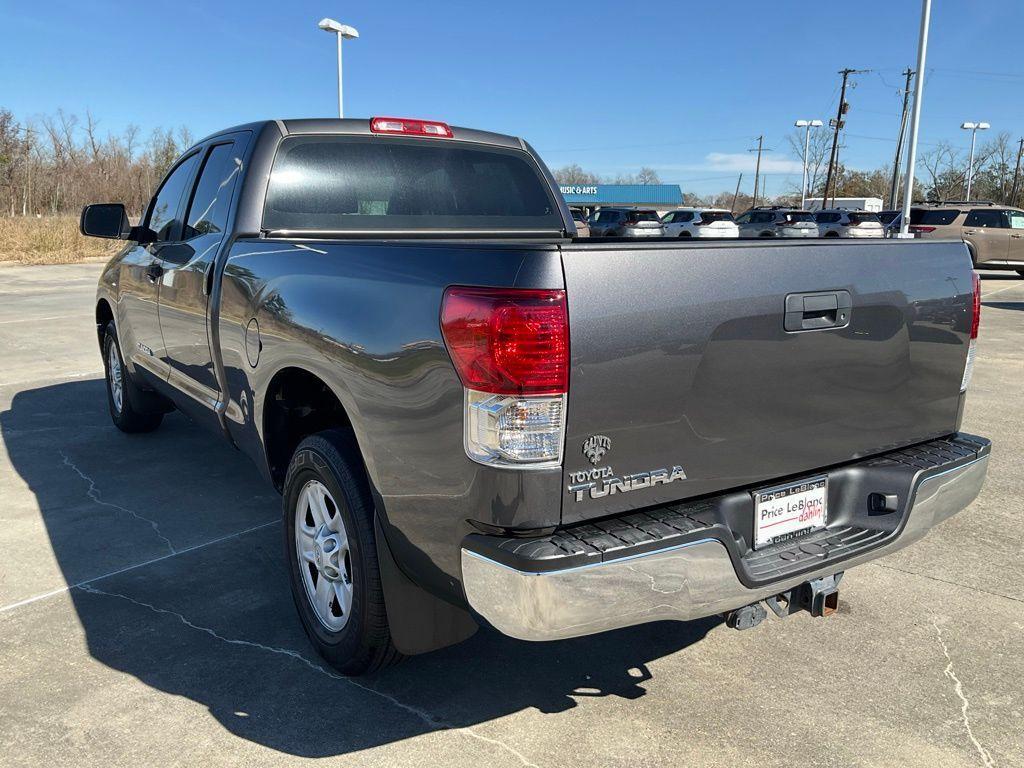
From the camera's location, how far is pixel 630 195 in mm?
87312

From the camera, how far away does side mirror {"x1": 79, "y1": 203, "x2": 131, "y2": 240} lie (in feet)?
17.0

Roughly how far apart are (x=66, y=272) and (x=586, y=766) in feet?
76.9

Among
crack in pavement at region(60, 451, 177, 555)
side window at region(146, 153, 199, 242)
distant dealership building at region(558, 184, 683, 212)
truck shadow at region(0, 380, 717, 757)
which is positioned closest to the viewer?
truck shadow at region(0, 380, 717, 757)

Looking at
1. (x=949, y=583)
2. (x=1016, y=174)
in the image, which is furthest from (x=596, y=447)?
(x=1016, y=174)

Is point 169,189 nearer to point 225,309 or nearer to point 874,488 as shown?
point 225,309

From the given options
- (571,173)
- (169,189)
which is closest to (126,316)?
(169,189)

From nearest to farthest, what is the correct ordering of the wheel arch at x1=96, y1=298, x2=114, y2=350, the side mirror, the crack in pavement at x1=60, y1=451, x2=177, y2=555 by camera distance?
the crack in pavement at x1=60, y1=451, x2=177, y2=555 < the side mirror < the wheel arch at x1=96, y1=298, x2=114, y2=350

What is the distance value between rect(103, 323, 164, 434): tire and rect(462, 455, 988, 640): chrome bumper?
14.6ft

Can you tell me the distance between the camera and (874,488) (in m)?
2.90

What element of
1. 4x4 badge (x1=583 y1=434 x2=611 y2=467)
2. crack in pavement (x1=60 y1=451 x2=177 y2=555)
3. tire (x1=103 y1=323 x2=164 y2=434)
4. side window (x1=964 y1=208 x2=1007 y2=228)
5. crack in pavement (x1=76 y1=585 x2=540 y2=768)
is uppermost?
side window (x1=964 y1=208 x2=1007 y2=228)

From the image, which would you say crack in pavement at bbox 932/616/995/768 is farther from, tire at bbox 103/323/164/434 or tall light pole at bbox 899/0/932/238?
tall light pole at bbox 899/0/932/238

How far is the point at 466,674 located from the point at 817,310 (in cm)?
177

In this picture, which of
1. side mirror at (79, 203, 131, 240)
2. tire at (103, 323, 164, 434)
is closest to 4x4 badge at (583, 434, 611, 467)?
side mirror at (79, 203, 131, 240)

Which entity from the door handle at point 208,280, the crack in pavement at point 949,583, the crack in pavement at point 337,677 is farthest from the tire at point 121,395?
the crack in pavement at point 949,583
